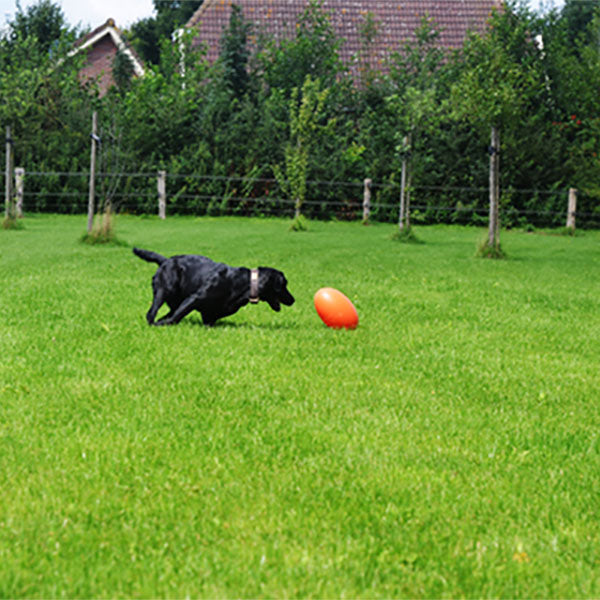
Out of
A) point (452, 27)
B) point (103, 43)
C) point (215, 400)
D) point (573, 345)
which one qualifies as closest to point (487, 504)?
point (215, 400)

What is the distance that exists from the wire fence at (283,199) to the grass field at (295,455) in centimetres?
1818

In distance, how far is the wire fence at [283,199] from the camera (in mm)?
26906

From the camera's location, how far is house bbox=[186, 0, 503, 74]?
3556 cm

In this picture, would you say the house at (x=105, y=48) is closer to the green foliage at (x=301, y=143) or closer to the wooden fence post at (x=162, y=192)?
the wooden fence post at (x=162, y=192)

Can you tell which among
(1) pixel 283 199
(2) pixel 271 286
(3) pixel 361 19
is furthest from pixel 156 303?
(3) pixel 361 19

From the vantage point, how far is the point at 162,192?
27188 millimetres

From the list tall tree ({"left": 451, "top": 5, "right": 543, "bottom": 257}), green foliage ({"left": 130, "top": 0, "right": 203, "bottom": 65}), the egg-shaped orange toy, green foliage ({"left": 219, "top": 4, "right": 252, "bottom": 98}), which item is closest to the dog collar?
the egg-shaped orange toy

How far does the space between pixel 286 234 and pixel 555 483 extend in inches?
694

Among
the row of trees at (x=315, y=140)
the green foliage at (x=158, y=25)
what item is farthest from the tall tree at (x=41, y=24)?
the green foliage at (x=158, y=25)

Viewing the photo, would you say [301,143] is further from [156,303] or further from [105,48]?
[105,48]

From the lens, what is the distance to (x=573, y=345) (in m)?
7.88

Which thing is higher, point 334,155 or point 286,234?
point 334,155

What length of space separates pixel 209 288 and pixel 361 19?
32027 millimetres

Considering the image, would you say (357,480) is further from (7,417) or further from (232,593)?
(7,417)
